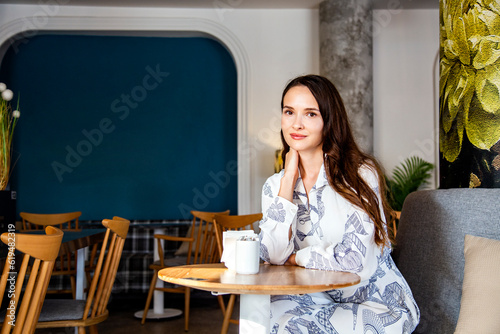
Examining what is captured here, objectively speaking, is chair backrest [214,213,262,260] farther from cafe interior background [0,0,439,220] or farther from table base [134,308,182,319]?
cafe interior background [0,0,439,220]

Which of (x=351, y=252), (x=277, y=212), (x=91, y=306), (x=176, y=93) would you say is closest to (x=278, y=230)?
(x=277, y=212)

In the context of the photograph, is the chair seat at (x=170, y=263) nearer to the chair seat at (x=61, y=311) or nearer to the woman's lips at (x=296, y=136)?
the chair seat at (x=61, y=311)

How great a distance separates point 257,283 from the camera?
4.36 ft

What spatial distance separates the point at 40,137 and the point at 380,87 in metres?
3.97

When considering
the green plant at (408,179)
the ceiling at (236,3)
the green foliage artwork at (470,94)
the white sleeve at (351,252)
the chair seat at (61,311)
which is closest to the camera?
the white sleeve at (351,252)

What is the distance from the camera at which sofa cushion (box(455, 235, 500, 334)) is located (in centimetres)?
174

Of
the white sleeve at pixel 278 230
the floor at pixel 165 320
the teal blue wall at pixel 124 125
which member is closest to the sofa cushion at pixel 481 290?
the white sleeve at pixel 278 230

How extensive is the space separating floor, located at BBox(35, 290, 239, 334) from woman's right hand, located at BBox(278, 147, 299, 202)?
239 centimetres

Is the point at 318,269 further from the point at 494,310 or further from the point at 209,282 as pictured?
the point at 494,310

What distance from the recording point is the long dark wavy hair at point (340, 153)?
1774mm

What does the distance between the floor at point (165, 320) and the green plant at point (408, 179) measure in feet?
7.19

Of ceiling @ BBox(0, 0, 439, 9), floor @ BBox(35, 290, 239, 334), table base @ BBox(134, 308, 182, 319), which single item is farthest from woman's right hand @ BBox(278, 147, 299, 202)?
ceiling @ BBox(0, 0, 439, 9)

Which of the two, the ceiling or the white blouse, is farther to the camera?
the ceiling

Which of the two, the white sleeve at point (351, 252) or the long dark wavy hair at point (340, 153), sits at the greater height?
the long dark wavy hair at point (340, 153)
